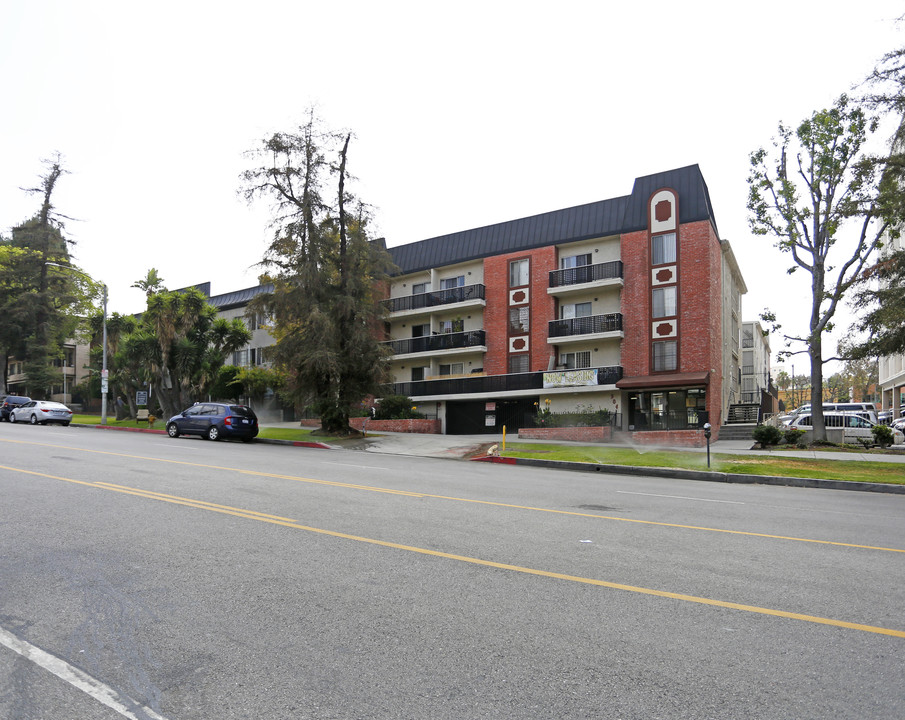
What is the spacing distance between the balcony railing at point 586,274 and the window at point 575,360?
4.03m

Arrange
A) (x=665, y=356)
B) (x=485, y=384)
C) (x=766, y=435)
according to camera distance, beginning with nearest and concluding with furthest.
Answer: (x=766, y=435)
(x=665, y=356)
(x=485, y=384)

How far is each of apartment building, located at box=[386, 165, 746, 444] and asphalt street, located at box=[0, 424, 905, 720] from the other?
21696mm

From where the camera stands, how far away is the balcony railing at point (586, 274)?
33.8m

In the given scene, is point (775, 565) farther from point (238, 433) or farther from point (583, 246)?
point (583, 246)

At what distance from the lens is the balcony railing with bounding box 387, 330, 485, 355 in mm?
38281

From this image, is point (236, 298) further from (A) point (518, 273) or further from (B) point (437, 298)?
(A) point (518, 273)

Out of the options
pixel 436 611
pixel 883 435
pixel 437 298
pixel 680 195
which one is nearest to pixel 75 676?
pixel 436 611

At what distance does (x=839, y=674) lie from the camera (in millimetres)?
3557

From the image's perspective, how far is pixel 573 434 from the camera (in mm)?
30125

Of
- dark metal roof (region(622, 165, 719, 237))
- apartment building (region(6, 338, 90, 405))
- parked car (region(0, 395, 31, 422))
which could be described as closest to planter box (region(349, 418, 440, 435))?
dark metal roof (region(622, 165, 719, 237))

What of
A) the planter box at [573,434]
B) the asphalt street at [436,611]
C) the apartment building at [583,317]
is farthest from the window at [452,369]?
the asphalt street at [436,611]

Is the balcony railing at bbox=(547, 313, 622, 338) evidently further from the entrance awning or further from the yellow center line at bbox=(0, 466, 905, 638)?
the yellow center line at bbox=(0, 466, 905, 638)

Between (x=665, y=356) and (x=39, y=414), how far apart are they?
34520 millimetres

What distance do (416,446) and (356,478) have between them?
12.3m
